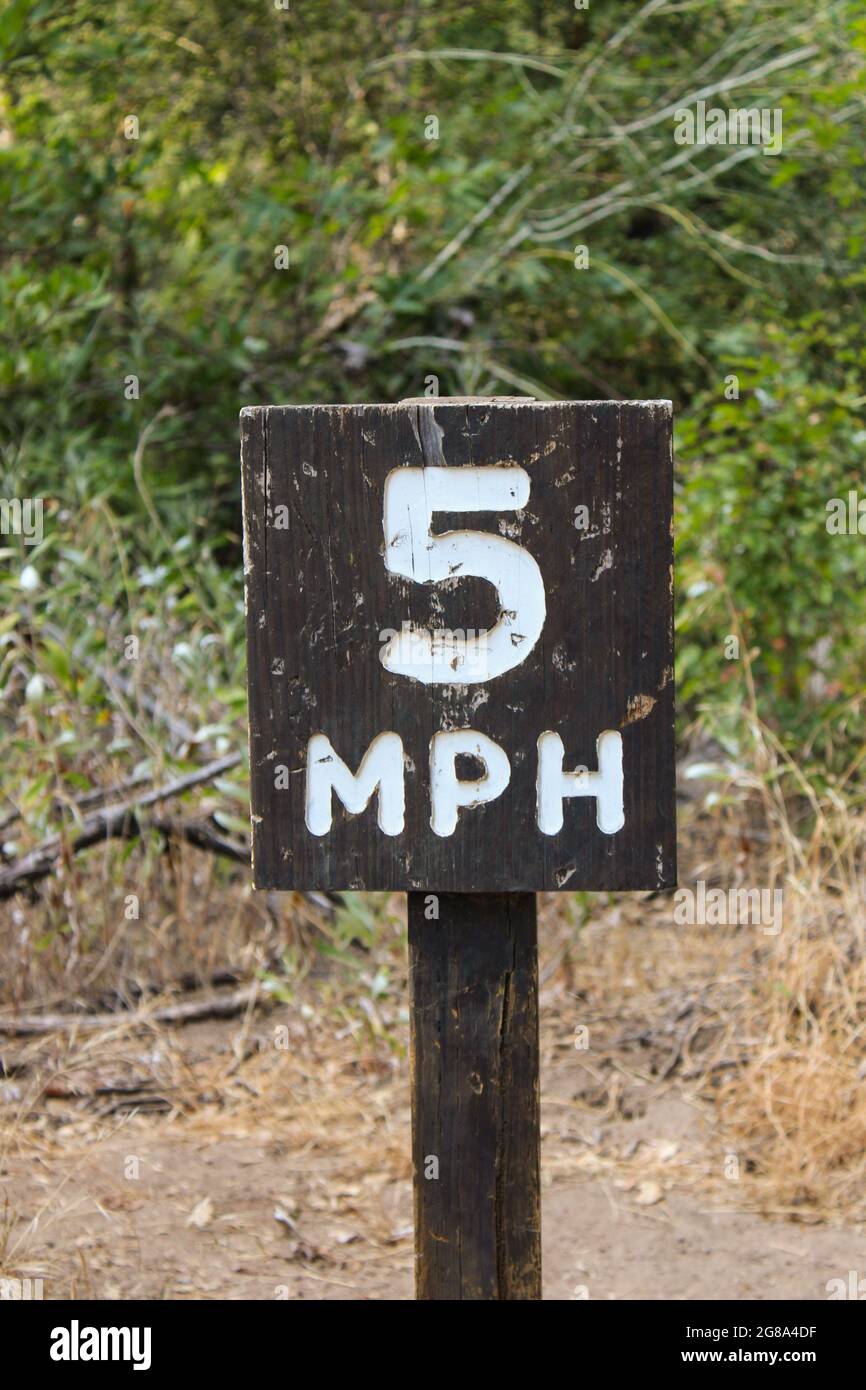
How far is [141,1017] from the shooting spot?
10.2 feet

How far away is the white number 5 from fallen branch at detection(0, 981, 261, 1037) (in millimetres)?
1838

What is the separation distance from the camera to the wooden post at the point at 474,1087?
159 centimetres

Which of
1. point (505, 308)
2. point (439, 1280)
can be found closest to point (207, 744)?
point (439, 1280)

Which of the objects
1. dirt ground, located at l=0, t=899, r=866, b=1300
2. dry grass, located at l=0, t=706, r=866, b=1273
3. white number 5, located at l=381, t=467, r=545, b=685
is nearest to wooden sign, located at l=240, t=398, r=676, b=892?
white number 5, located at l=381, t=467, r=545, b=685

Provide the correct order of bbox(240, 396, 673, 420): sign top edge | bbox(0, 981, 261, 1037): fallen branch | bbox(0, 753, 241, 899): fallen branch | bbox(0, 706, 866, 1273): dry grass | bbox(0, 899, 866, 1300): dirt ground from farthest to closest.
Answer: bbox(0, 753, 241, 899): fallen branch < bbox(0, 981, 261, 1037): fallen branch < bbox(0, 706, 866, 1273): dry grass < bbox(0, 899, 866, 1300): dirt ground < bbox(240, 396, 673, 420): sign top edge

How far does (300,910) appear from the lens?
3.29 meters

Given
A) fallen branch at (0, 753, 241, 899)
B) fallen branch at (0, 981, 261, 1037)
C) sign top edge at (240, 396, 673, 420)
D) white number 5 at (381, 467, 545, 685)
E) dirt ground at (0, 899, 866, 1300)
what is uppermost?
sign top edge at (240, 396, 673, 420)

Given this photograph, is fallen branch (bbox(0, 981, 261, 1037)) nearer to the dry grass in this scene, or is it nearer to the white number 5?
the dry grass

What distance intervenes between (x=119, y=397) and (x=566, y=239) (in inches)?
73.3

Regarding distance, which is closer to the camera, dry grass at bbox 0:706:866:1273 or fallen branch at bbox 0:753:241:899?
dry grass at bbox 0:706:866:1273

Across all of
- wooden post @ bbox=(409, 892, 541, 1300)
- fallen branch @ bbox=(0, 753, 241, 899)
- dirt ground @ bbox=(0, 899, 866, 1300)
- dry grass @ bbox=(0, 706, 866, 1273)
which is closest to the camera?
wooden post @ bbox=(409, 892, 541, 1300)

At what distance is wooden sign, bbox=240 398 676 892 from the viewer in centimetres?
146

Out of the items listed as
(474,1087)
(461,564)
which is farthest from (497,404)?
(474,1087)

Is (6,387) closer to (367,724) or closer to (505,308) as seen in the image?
(505,308)
